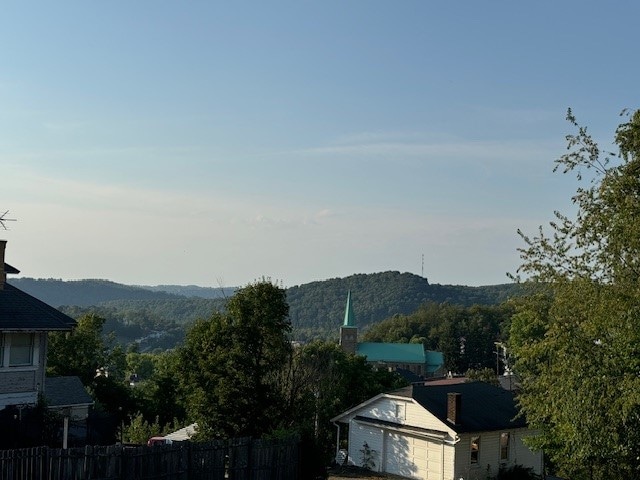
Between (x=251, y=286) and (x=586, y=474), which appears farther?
(x=251, y=286)

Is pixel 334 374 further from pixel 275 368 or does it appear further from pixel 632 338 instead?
pixel 632 338

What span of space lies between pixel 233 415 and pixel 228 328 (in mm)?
3663

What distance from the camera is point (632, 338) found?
78.7ft

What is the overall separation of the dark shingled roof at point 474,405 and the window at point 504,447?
1.67 ft

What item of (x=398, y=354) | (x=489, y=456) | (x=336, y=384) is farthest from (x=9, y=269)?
(x=398, y=354)

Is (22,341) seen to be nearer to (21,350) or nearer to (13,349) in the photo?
(21,350)

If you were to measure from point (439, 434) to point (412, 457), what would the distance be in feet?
7.74

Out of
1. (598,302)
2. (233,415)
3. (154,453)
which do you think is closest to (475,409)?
(233,415)

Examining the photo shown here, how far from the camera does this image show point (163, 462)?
888 inches

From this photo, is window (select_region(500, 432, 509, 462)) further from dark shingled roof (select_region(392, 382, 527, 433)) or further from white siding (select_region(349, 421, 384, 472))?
white siding (select_region(349, 421, 384, 472))

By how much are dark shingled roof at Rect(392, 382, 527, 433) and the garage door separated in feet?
5.40

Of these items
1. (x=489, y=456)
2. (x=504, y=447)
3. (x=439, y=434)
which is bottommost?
(x=489, y=456)

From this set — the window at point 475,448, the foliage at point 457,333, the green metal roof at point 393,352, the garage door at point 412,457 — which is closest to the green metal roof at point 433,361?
the green metal roof at point 393,352

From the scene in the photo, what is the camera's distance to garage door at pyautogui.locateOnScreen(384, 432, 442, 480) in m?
36.7
